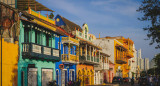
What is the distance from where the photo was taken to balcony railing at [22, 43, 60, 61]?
22225 millimetres

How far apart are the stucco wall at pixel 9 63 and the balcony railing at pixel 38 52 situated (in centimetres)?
101

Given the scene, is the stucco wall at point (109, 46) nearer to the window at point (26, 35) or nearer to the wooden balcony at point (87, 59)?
the wooden balcony at point (87, 59)

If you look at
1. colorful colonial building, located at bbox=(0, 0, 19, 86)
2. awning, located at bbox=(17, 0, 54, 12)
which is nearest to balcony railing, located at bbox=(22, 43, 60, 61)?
colorful colonial building, located at bbox=(0, 0, 19, 86)

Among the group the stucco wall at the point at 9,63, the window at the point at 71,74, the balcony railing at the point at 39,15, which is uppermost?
the balcony railing at the point at 39,15

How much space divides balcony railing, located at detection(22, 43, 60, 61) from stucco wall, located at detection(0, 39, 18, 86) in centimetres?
101

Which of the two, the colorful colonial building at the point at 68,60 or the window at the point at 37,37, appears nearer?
the window at the point at 37,37

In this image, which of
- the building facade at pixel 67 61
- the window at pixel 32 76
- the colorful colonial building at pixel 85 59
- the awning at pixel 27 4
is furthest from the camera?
the colorful colonial building at pixel 85 59

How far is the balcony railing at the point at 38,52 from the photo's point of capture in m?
22.2

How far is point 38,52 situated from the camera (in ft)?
77.6

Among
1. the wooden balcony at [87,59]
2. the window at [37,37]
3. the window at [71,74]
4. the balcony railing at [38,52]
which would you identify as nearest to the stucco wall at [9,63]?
the balcony railing at [38,52]

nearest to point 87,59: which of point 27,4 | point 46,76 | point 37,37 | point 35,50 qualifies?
point 46,76

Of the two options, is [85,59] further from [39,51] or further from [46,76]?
[39,51]

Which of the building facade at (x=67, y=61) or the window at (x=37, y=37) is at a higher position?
the window at (x=37, y=37)

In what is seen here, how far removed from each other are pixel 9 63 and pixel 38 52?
143 inches
